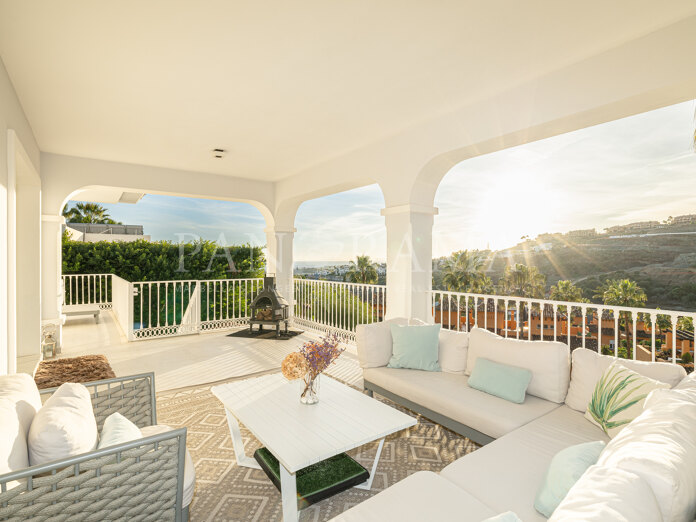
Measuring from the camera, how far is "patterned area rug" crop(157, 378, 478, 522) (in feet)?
6.25

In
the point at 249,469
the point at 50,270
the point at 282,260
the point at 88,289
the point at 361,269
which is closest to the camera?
the point at 249,469

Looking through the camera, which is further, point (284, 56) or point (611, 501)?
point (284, 56)

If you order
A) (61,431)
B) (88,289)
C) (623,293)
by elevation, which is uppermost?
(88,289)

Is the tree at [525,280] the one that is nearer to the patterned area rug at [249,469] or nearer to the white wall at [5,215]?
the patterned area rug at [249,469]

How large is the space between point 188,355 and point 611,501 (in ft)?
16.6

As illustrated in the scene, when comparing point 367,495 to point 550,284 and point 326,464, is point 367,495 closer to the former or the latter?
point 326,464

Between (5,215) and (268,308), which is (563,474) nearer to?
(5,215)

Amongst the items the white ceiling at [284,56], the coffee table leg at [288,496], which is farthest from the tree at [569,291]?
the coffee table leg at [288,496]

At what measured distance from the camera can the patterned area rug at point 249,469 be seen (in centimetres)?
190

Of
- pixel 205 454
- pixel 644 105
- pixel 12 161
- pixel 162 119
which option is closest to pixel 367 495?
pixel 205 454

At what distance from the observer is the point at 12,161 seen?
8.71 ft

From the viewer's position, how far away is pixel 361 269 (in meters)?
13.7

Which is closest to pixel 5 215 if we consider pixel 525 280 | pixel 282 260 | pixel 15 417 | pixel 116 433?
pixel 15 417

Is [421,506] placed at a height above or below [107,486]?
below
